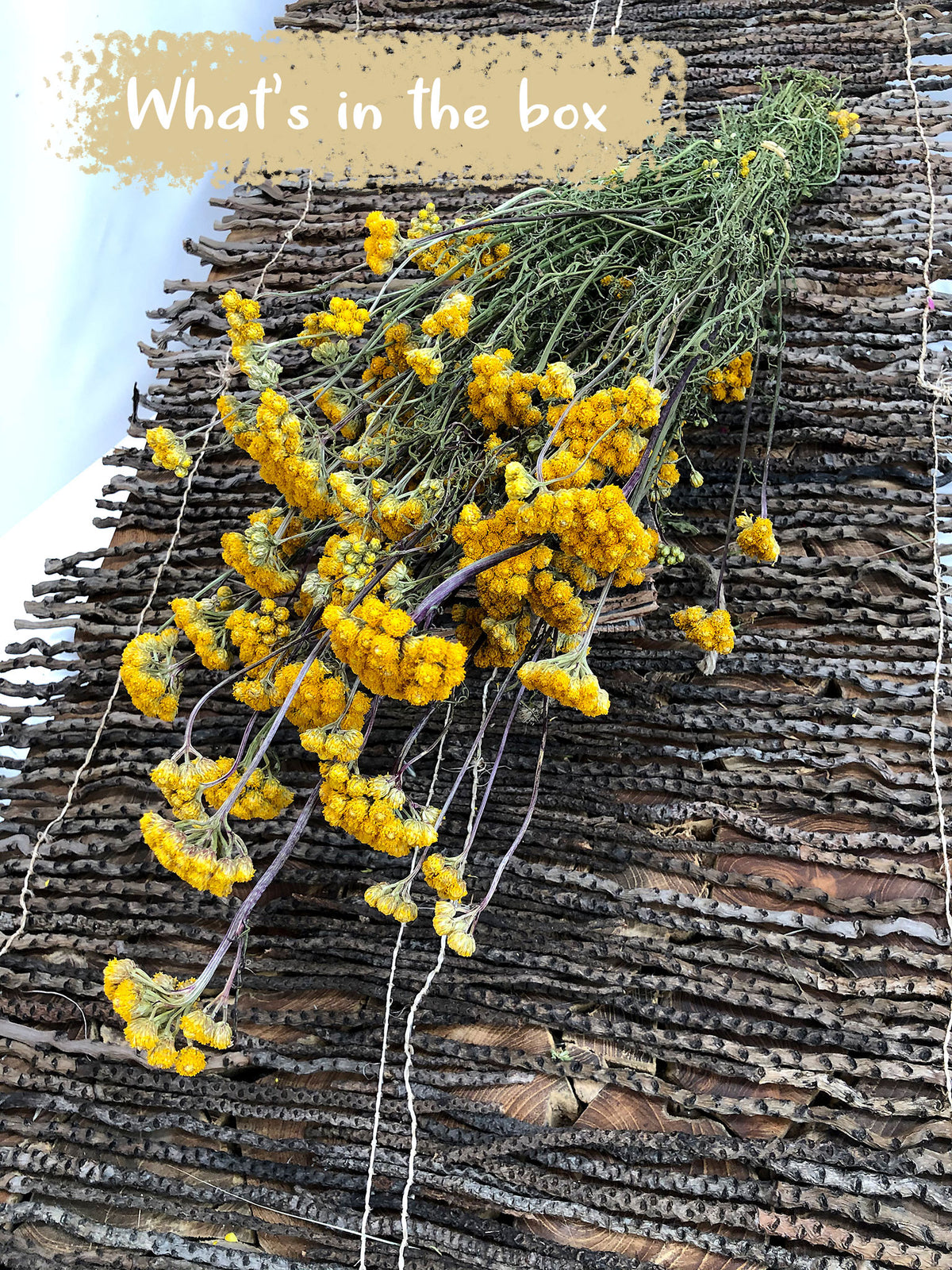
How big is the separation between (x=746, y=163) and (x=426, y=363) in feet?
1.66

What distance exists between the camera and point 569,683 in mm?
709

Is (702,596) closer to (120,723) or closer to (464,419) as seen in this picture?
(464,419)

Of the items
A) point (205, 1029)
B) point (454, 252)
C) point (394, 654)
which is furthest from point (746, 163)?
point (205, 1029)

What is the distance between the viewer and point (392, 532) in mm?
855

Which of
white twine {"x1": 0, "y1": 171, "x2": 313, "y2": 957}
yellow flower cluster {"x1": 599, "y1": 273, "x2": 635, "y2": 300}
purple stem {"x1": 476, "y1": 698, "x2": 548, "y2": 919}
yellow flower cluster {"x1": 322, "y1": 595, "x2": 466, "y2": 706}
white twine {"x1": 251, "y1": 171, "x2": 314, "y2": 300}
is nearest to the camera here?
yellow flower cluster {"x1": 322, "y1": 595, "x2": 466, "y2": 706}

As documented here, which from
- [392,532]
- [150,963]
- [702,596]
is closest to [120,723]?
[150,963]

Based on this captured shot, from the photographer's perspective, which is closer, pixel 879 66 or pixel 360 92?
pixel 879 66

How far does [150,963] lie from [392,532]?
645mm

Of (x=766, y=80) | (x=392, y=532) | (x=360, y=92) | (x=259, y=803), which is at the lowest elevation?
(x=259, y=803)

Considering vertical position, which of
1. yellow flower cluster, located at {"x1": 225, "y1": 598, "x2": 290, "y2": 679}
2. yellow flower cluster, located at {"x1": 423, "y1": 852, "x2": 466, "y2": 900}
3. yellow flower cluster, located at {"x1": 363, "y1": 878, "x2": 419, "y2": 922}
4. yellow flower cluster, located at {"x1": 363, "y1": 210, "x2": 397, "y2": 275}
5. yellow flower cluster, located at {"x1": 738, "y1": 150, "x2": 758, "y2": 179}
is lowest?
yellow flower cluster, located at {"x1": 363, "y1": 878, "x2": 419, "y2": 922}

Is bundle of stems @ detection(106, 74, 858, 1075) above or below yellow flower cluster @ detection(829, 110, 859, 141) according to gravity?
below

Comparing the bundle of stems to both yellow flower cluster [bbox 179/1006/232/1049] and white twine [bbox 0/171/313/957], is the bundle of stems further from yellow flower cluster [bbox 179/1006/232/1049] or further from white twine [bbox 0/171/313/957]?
white twine [bbox 0/171/313/957]

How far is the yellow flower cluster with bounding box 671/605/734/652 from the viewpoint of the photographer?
0.88 meters

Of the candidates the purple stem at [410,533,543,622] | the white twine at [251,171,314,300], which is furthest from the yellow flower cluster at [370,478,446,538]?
the white twine at [251,171,314,300]
